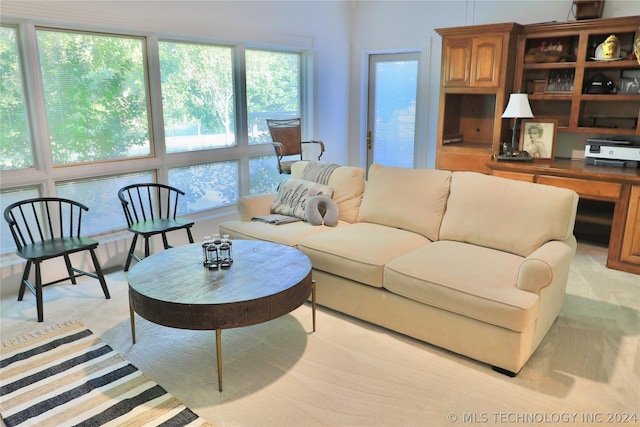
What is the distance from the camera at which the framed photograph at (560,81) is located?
4.44 metres

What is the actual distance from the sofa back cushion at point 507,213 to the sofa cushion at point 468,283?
0.09 meters

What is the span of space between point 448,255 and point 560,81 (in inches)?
106

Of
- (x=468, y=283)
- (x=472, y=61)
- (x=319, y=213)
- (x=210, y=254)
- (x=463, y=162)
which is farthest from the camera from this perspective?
(x=463, y=162)

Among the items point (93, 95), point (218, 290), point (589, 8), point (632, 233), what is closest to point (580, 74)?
point (589, 8)

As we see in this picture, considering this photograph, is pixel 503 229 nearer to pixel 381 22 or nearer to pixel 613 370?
pixel 613 370

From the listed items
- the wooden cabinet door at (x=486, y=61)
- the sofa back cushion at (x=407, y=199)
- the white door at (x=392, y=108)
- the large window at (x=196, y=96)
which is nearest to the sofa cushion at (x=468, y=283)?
the sofa back cushion at (x=407, y=199)

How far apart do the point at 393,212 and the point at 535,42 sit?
2590mm

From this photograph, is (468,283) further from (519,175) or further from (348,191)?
(519,175)

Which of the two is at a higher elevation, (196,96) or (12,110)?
(196,96)

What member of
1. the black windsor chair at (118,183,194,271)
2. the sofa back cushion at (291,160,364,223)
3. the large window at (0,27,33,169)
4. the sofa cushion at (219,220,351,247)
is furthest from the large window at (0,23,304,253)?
the sofa back cushion at (291,160,364,223)

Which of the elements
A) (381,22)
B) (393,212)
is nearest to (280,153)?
(393,212)

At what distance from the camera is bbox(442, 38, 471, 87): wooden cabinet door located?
15.2 feet

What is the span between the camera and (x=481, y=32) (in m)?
4.48

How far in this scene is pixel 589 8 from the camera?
4184 mm
